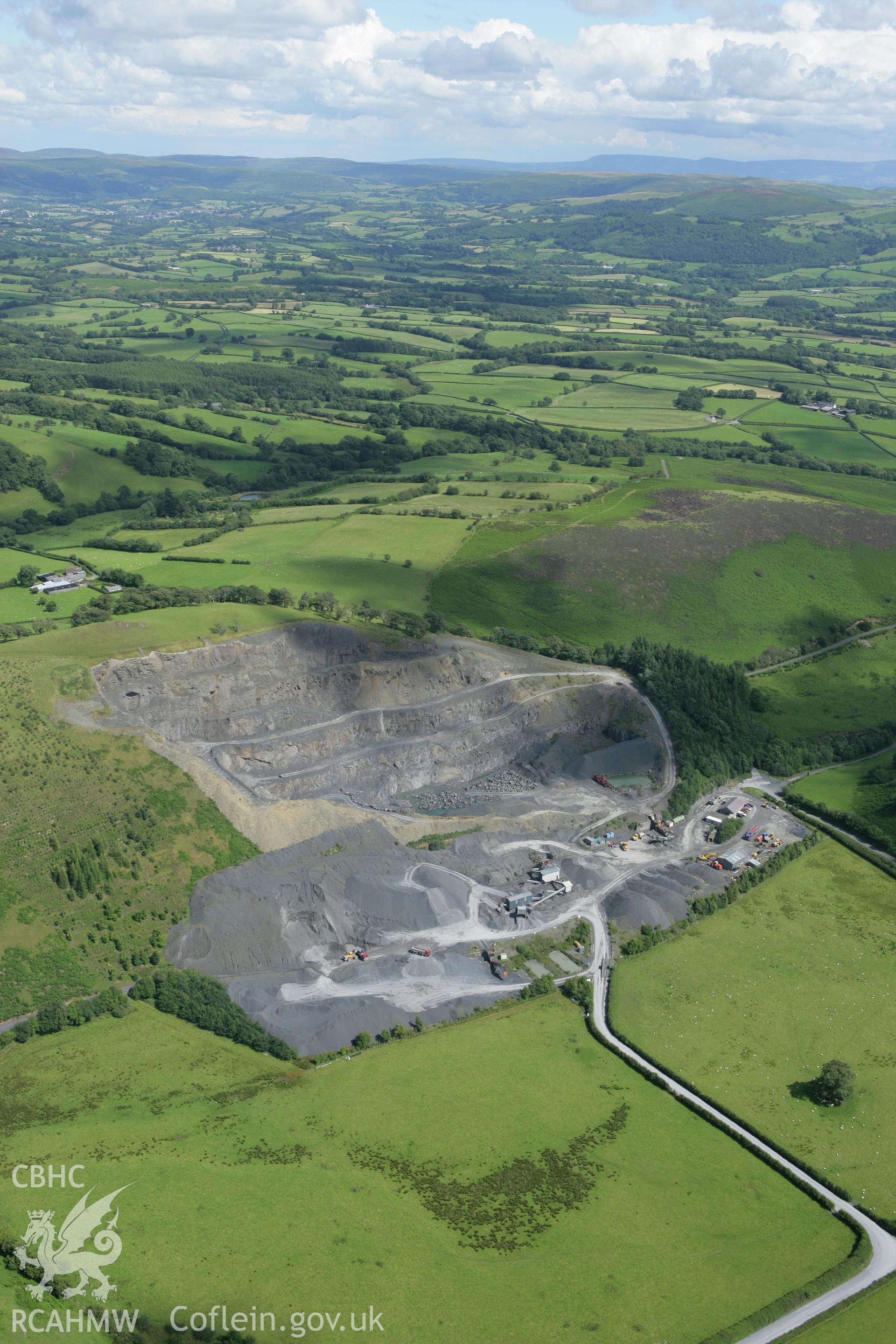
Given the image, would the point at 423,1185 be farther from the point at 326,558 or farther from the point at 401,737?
the point at 326,558

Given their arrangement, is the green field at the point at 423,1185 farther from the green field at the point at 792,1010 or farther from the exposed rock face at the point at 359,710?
the exposed rock face at the point at 359,710

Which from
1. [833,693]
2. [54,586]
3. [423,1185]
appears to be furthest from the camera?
[833,693]

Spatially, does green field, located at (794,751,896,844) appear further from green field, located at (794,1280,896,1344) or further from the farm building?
the farm building

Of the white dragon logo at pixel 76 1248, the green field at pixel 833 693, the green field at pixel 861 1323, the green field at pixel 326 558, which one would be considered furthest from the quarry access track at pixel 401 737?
the green field at pixel 861 1323

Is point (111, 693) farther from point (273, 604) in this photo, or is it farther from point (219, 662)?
point (273, 604)

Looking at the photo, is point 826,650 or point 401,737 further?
point 826,650

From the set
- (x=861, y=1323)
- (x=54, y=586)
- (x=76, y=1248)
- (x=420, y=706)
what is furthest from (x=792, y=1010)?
(x=54, y=586)

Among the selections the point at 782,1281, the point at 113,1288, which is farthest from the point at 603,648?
the point at 113,1288
